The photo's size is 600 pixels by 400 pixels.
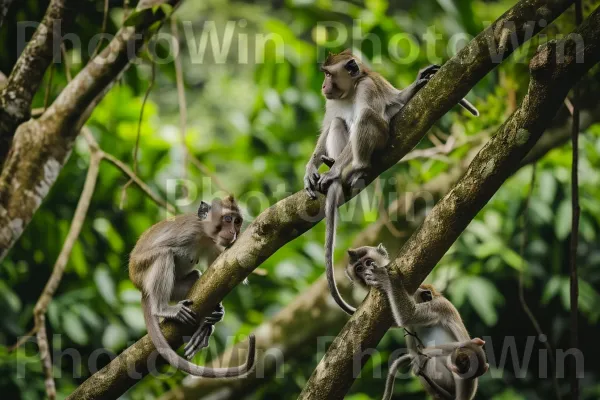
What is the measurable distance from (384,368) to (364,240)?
1.69 m

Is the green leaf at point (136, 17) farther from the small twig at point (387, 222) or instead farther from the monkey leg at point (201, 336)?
the small twig at point (387, 222)

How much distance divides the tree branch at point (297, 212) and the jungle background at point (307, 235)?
1997 millimetres

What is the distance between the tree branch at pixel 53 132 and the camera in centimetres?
431

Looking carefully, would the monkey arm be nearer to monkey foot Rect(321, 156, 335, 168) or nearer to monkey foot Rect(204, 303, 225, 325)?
monkey foot Rect(321, 156, 335, 168)

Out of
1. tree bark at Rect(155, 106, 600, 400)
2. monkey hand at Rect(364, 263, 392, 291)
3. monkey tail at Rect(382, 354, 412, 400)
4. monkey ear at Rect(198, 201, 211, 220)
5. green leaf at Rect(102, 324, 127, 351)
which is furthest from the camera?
green leaf at Rect(102, 324, 127, 351)

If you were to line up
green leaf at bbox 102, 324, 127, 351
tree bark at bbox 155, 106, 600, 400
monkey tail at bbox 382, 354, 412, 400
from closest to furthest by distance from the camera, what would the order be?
1. monkey tail at bbox 382, 354, 412, 400
2. tree bark at bbox 155, 106, 600, 400
3. green leaf at bbox 102, 324, 127, 351

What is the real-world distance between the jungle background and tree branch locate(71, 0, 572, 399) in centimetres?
200

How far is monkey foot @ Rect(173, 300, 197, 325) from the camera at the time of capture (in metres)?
3.81

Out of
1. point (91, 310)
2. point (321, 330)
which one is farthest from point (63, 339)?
point (321, 330)

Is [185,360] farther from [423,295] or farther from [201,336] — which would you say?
[423,295]

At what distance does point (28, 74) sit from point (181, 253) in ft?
4.48

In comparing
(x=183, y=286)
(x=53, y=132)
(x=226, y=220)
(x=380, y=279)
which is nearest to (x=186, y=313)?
(x=183, y=286)

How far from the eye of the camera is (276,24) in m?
8.09

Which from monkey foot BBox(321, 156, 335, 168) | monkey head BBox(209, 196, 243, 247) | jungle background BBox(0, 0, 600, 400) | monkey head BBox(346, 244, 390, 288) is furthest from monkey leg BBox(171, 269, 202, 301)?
jungle background BBox(0, 0, 600, 400)
